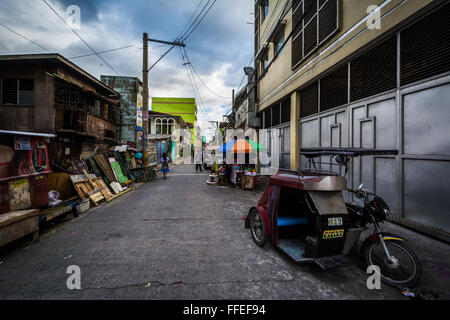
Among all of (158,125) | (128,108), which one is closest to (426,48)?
(128,108)

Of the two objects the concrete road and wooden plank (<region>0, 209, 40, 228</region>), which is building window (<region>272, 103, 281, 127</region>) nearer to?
the concrete road

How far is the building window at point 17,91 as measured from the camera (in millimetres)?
10164

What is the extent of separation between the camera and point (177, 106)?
164 feet

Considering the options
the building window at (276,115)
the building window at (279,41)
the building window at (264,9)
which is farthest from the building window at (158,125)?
the building window at (279,41)

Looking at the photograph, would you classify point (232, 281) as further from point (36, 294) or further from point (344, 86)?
point (344, 86)

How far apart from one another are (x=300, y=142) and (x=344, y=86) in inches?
130

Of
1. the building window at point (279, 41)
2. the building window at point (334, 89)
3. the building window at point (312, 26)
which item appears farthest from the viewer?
the building window at point (279, 41)

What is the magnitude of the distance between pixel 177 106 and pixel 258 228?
167ft

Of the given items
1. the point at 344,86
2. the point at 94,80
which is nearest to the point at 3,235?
the point at 344,86

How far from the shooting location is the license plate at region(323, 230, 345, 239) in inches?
109

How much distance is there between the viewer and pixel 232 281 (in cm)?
274

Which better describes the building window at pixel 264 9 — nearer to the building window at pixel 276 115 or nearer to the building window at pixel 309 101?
the building window at pixel 276 115

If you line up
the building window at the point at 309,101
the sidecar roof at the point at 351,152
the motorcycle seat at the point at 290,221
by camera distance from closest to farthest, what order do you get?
the sidecar roof at the point at 351,152 → the motorcycle seat at the point at 290,221 → the building window at the point at 309,101

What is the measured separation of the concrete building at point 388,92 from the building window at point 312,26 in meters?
0.04
